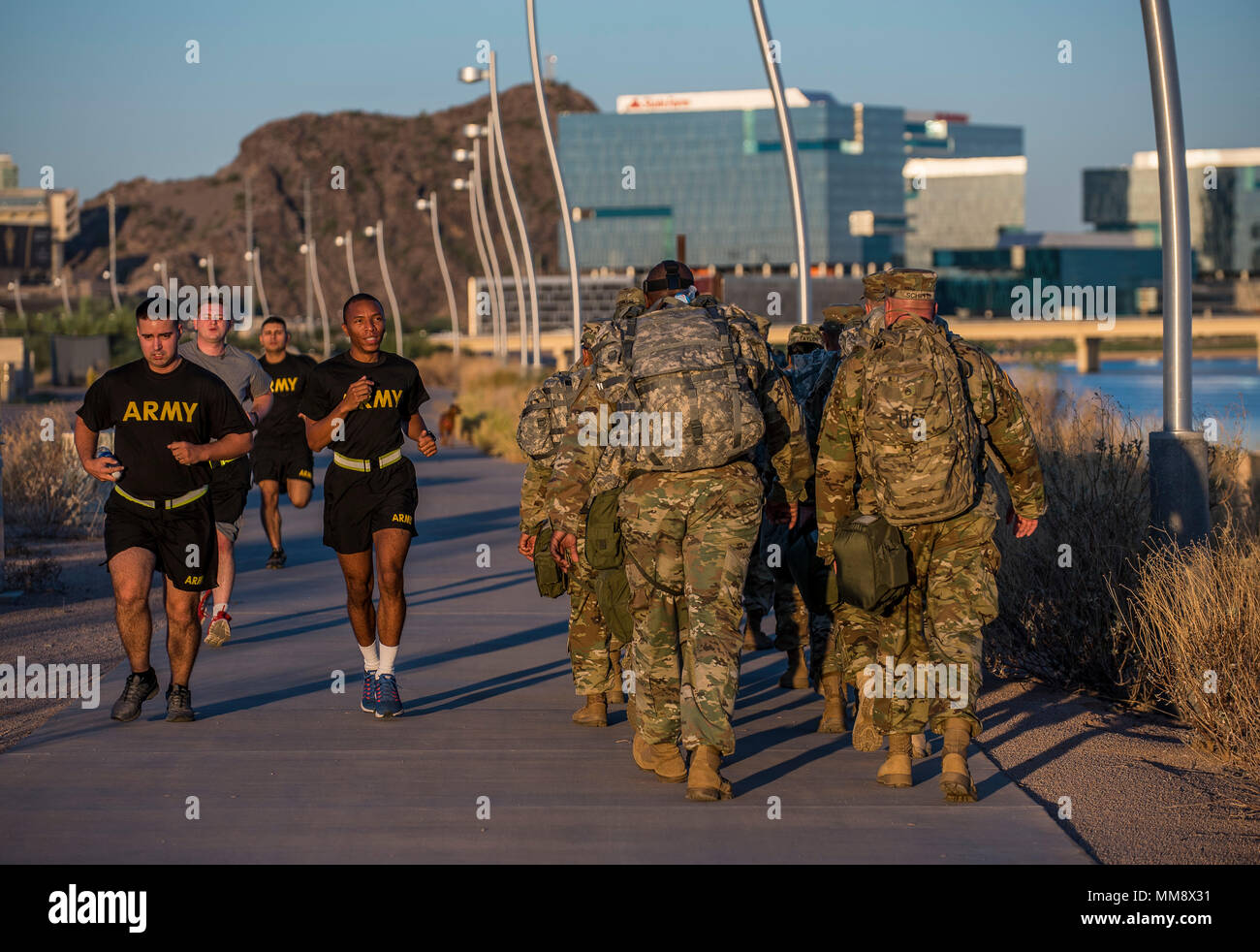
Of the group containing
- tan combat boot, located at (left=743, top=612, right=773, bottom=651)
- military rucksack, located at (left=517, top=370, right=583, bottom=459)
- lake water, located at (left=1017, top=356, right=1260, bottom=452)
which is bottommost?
lake water, located at (left=1017, top=356, right=1260, bottom=452)

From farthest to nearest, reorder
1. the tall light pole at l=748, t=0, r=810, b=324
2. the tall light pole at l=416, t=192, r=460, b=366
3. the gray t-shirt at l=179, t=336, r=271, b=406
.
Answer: the tall light pole at l=416, t=192, r=460, b=366
the tall light pole at l=748, t=0, r=810, b=324
the gray t-shirt at l=179, t=336, r=271, b=406

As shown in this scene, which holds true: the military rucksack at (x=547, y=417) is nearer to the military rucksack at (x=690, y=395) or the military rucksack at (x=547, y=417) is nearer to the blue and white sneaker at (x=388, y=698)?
the military rucksack at (x=690, y=395)

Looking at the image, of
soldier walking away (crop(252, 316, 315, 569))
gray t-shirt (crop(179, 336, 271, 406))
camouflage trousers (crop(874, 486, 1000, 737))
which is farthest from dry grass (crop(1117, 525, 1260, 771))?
soldier walking away (crop(252, 316, 315, 569))

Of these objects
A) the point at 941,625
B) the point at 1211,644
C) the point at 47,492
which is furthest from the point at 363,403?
the point at 47,492

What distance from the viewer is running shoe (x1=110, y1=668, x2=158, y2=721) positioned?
7.74 meters

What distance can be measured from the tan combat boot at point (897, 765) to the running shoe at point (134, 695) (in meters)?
3.46

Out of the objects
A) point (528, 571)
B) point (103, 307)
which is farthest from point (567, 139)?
point (528, 571)

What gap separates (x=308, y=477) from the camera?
473 inches

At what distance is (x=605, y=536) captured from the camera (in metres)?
6.86

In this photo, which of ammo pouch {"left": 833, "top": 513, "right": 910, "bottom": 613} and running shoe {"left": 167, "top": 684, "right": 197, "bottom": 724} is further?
running shoe {"left": 167, "top": 684, "right": 197, "bottom": 724}

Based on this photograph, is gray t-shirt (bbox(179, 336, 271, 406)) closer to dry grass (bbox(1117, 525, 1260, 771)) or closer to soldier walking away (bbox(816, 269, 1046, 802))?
soldier walking away (bbox(816, 269, 1046, 802))

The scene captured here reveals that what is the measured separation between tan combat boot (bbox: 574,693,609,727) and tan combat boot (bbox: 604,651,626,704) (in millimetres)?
393

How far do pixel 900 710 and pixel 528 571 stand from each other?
755 cm
